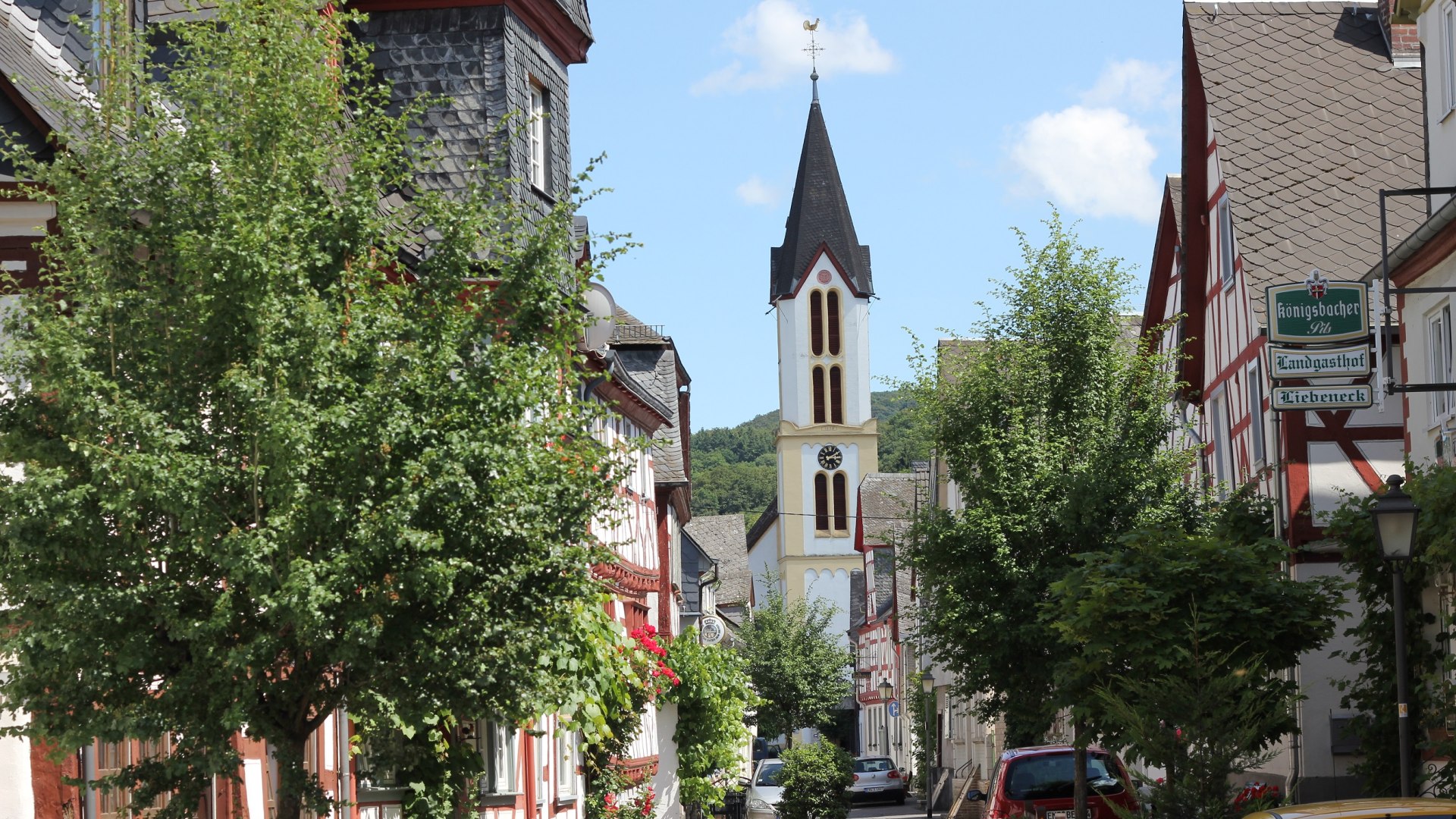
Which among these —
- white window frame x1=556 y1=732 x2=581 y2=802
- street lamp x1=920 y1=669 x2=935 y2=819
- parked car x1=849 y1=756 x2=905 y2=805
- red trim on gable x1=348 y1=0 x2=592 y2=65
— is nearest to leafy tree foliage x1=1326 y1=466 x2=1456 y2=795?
red trim on gable x1=348 y1=0 x2=592 y2=65

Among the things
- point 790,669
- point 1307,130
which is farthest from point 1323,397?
point 790,669

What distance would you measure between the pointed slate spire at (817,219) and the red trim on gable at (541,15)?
2799 inches

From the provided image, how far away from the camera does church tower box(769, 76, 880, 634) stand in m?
93.6

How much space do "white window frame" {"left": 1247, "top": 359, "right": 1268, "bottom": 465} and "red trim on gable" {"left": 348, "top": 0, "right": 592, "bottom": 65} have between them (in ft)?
33.0

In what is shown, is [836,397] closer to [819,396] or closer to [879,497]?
[819,396]

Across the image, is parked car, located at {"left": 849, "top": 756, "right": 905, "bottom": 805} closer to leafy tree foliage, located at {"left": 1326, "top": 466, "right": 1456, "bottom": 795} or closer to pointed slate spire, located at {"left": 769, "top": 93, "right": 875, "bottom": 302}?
leafy tree foliage, located at {"left": 1326, "top": 466, "right": 1456, "bottom": 795}

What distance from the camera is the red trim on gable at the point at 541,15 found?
65.6 feet

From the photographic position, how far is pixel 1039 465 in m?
24.2

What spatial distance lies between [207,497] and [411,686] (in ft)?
5.03

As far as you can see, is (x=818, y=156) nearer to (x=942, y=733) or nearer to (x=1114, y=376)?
(x=942, y=733)

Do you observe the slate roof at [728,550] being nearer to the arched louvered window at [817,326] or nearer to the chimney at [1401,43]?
the arched louvered window at [817,326]

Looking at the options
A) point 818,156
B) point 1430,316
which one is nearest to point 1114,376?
point 1430,316

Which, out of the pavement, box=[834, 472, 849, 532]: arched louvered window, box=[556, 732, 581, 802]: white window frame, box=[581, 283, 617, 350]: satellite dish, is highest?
box=[581, 283, 617, 350]: satellite dish

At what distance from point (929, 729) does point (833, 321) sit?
165 feet
